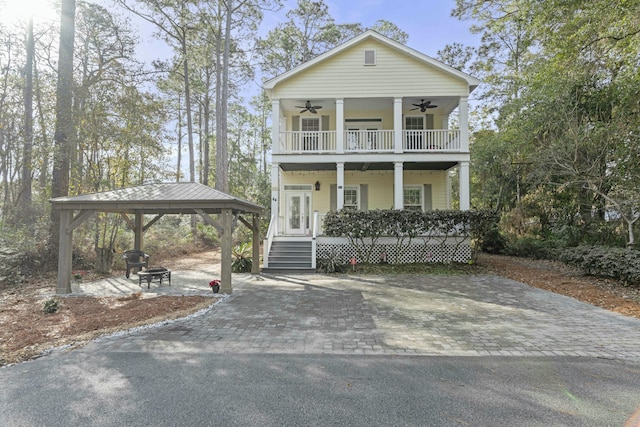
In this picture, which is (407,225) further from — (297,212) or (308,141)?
(308,141)

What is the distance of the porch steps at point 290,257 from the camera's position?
11172 millimetres

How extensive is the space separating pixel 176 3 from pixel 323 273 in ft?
53.9

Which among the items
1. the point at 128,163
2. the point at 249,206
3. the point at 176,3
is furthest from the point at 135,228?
the point at 176,3

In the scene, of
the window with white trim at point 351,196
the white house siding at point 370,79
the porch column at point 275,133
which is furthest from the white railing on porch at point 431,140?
the porch column at point 275,133

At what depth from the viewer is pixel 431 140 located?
13.9m

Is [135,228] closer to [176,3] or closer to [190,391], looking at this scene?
[190,391]

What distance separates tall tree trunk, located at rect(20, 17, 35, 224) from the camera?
35.8 ft

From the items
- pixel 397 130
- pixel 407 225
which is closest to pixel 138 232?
pixel 407 225

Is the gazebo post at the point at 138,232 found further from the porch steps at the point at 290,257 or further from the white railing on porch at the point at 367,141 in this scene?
the white railing on porch at the point at 367,141

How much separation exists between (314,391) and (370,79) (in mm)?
12684

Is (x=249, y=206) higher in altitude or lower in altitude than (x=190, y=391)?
higher

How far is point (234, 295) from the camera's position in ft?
24.7

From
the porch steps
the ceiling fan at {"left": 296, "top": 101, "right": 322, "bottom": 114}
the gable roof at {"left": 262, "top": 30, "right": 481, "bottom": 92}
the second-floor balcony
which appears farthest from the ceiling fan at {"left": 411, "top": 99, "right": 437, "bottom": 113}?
the porch steps

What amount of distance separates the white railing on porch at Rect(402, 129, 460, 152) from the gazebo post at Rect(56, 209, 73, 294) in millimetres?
11553
